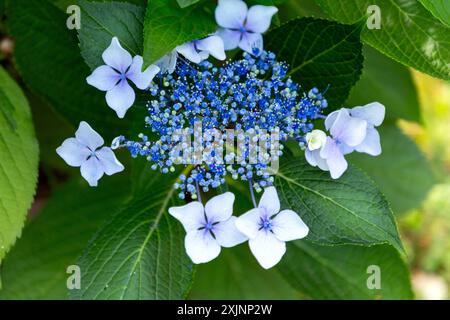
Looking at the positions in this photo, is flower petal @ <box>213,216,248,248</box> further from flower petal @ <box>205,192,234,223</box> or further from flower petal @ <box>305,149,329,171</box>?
flower petal @ <box>305,149,329,171</box>

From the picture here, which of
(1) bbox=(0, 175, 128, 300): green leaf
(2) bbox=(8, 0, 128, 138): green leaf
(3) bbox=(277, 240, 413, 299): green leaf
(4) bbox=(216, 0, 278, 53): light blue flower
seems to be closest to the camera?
(4) bbox=(216, 0, 278, 53): light blue flower

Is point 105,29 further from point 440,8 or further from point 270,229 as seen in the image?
point 440,8

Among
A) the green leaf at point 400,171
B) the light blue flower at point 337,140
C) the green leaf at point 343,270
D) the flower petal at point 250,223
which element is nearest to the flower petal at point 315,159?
the light blue flower at point 337,140

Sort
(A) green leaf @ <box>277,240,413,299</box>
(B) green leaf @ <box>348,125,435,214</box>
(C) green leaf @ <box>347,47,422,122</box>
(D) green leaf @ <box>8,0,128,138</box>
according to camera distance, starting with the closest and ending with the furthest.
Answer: (D) green leaf @ <box>8,0,128,138</box> < (A) green leaf @ <box>277,240,413,299</box> < (C) green leaf @ <box>347,47,422,122</box> < (B) green leaf @ <box>348,125,435,214</box>

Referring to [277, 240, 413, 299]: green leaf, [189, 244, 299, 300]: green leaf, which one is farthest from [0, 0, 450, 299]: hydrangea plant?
[189, 244, 299, 300]: green leaf

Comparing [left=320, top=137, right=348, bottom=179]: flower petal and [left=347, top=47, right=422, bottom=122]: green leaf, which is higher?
[left=320, top=137, right=348, bottom=179]: flower petal

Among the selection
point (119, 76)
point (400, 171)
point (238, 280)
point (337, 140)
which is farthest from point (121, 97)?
point (400, 171)
